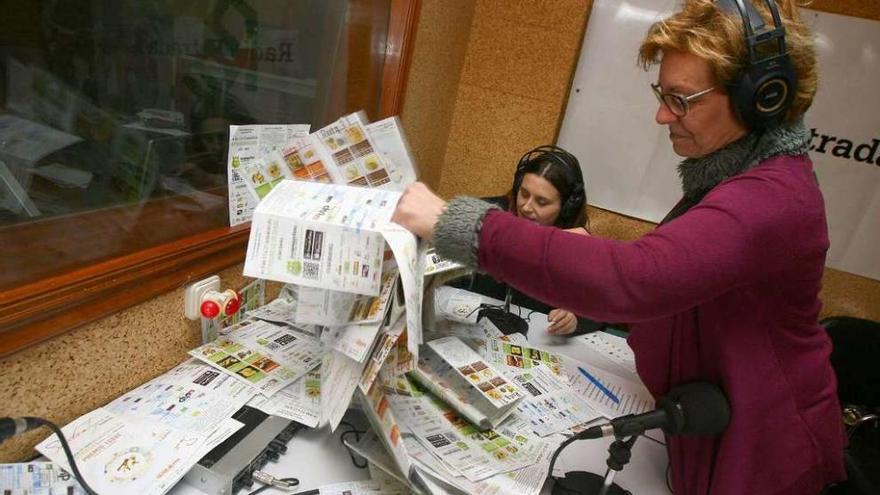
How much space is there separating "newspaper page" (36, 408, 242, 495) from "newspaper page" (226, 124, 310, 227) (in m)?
0.43

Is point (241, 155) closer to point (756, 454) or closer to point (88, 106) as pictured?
point (88, 106)

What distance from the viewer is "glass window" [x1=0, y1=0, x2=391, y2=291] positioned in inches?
25.4

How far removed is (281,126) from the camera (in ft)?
3.42

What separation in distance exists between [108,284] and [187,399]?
0.23m

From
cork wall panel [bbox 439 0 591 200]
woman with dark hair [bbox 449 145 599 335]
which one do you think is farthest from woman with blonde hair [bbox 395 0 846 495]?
cork wall panel [bbox 439 0 591 200]

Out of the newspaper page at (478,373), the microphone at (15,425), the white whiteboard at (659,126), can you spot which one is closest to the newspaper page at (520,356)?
the newspaper page at (478,373)

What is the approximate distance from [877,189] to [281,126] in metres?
2.12

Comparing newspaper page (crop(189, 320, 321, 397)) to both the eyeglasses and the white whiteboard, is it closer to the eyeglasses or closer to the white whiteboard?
the eyeglasses

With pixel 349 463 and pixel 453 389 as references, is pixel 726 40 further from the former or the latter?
pixel 349 463

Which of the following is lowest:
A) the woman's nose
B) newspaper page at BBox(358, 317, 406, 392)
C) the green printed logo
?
newspaper page at BBox(358, 317, 406, 392)

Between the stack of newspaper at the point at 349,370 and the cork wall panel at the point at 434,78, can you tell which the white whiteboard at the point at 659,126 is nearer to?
the cork wall panel at the point at 434,78

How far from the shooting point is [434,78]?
1884 mm

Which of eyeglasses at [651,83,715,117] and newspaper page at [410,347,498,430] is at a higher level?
eyeglasses at [651,83,715,117]

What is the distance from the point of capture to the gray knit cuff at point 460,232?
625 millimetres
